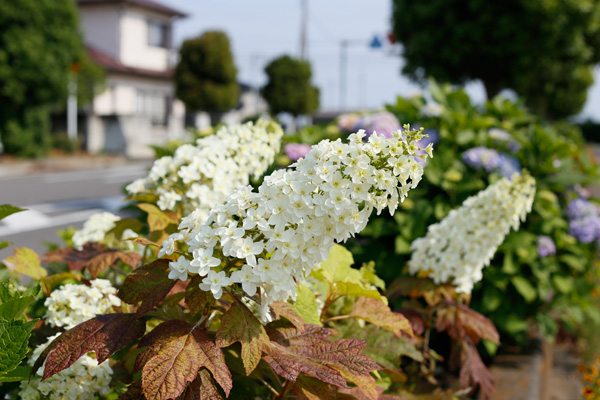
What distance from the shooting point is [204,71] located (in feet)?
83.3

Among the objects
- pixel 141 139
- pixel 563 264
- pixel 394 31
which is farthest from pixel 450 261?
pixel 141 139

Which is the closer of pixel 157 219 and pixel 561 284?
pixel 157 219

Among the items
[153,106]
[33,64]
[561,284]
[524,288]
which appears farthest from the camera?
[153,106]

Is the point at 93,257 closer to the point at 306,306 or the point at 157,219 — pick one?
the point at 157,219

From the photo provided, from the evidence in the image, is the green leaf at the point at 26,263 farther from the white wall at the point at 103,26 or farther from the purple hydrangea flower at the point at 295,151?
the white wall at the point at 103,26

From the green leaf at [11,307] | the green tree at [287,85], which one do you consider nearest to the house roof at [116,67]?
the green tree at [287,85]

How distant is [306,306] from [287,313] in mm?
200

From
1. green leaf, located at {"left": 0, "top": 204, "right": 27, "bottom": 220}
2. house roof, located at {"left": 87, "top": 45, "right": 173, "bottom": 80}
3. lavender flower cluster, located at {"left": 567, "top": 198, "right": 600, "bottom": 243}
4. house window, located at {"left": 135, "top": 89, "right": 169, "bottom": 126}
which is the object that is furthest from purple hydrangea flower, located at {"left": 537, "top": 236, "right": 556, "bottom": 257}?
house window, located at {"left": 135, "top": 89, "right": 169, "bottom": 126}

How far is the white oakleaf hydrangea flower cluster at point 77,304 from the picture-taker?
5.48 ft

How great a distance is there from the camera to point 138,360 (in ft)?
4.17

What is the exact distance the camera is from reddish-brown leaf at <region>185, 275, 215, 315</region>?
1329 millimetres

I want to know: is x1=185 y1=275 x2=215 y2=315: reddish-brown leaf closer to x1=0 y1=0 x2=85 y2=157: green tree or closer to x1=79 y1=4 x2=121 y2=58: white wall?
x1=0 y1=0 x2=85 y2=157: green tree

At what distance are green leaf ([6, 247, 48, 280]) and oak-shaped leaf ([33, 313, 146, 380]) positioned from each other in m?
0.53

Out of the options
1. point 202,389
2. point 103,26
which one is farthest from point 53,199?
point 103,26
